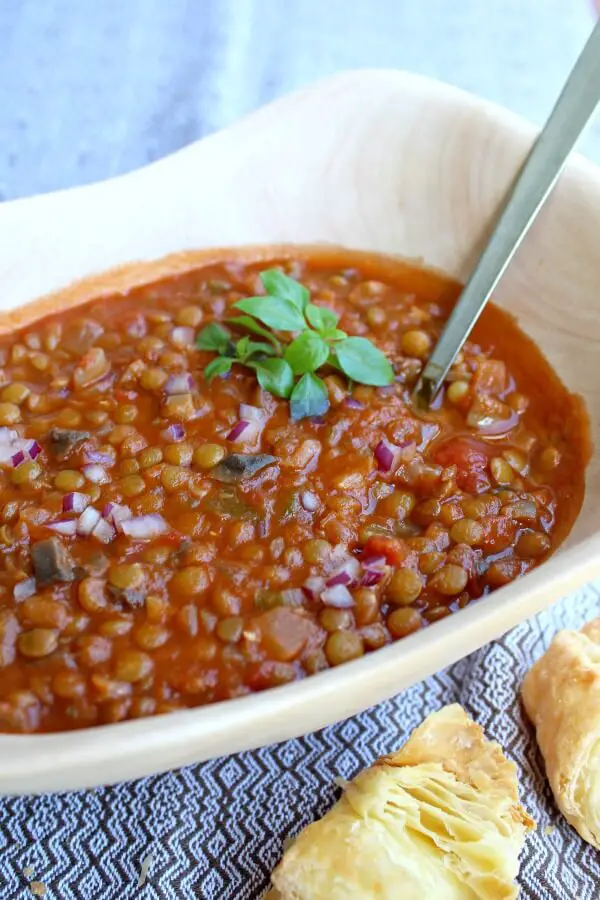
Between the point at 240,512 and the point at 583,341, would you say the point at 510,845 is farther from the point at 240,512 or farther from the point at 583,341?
the point at 583,341

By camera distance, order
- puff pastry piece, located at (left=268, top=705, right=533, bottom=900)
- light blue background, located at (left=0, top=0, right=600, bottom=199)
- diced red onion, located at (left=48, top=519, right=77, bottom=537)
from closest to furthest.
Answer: puff pastry piece, located at (left=268, top=705, right=533, bottom=900) < diced red onion, located at (left=48, top=519, right=77, bottom=537) < light blue background, located at (left=0, top=0, right=600, bottom=199)

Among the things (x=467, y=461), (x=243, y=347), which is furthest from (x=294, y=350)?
(x=467, y=461)

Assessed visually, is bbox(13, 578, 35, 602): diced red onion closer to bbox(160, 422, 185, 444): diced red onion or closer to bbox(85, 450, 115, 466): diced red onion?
bbox(85, 450, 115, 466): diced red onion

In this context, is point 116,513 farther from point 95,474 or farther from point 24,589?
point 24,589

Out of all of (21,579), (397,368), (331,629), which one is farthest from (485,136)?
(21,579)

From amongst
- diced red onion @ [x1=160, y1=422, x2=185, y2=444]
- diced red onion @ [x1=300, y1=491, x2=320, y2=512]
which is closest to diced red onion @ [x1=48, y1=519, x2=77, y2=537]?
diced red onion @ [x1=160, y1=422, x2=185, y2=444]

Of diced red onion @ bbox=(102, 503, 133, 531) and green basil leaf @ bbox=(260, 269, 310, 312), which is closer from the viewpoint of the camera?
diced red onion @ bbox=(102, 503, 133, 531)
